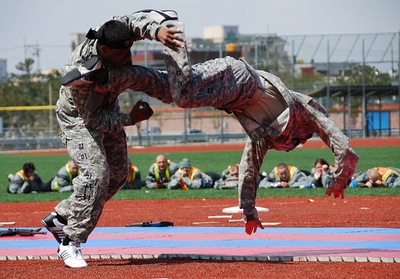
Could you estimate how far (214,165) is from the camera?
28.3 meters

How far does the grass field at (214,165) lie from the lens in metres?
18.1

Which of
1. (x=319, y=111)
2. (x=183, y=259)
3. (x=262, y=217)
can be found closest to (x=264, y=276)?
(x=183, y=259)

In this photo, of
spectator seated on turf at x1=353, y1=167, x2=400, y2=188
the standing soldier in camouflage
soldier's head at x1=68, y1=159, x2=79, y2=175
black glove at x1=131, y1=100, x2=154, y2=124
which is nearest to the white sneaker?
the standing soldier in camouflage

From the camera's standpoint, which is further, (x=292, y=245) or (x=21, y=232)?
(x=21, y=232)

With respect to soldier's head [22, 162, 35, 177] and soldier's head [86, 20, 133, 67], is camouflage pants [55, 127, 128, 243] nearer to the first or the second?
soldier's head [86, 20, 133, 67]

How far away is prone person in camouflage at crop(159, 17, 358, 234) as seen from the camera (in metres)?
7.66

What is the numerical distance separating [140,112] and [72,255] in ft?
4.87

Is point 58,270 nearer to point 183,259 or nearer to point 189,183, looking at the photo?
point 183,259

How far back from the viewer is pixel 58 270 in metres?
7.88

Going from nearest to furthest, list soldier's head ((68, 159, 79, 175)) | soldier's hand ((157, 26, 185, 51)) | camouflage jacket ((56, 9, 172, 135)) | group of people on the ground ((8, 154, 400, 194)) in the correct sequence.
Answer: soldier's hand ((157, 26, 185, 51)) < camouflage jacket ((56, 9, 172, 135)) < group of people on the ground ((8, 154, 400, 194)) < soldier's head ((68, 159, 79, 175))

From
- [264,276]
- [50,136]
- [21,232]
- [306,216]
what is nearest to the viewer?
[264,276]

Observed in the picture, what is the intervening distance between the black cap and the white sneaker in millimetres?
1915

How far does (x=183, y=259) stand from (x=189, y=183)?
11.5 m

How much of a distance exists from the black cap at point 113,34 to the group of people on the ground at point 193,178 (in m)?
11.5
